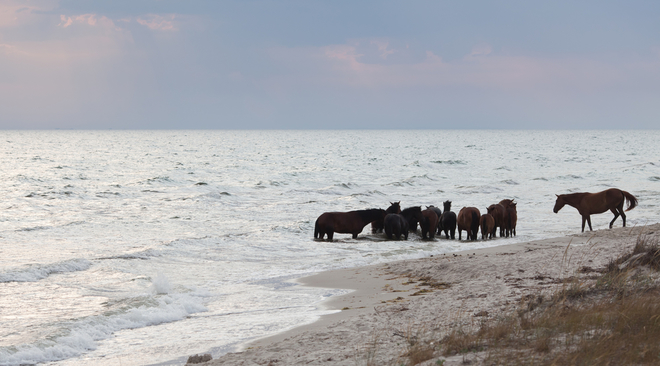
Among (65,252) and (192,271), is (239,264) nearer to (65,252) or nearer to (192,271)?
(192,271)

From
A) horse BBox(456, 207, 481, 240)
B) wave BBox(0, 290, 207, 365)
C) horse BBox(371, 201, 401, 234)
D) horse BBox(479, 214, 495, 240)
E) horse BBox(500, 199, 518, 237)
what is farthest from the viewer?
horse BBox(371, 201, 401, 234)

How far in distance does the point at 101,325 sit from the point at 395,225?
11278mm

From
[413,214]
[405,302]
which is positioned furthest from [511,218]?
[405,302]

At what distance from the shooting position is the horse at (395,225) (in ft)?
59.4

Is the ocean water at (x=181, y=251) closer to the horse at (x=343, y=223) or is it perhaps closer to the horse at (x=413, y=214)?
the horse at (x=343, y=223)

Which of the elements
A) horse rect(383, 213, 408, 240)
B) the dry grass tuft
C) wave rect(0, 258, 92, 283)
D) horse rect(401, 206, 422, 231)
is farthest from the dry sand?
wave rect(0, 258, 92, 283)

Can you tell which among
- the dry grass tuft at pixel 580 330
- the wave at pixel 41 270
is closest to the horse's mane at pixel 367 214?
the wave at pixel 41 270

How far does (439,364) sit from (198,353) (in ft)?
11.2

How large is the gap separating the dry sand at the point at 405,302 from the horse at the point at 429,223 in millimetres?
5219

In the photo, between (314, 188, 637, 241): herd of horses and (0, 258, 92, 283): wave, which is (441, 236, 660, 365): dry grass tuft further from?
(314, 188, 637, 241): herd of horses

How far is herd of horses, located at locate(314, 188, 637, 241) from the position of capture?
58.9 ft

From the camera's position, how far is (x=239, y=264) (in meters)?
14.7

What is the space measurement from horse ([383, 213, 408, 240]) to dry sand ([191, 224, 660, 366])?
16.2ft

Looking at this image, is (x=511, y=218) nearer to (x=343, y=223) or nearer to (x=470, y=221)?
(x=470, y=221)
